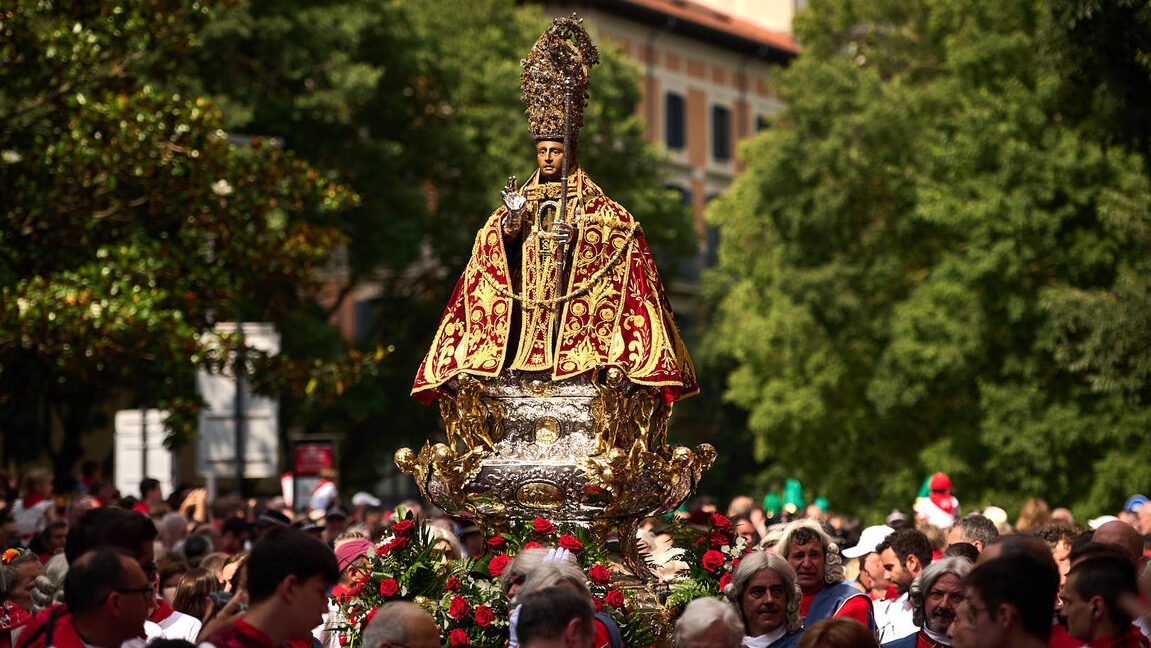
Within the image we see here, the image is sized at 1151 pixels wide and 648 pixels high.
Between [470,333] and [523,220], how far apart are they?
762mm

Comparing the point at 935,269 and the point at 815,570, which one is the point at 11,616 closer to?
the point at 815,570

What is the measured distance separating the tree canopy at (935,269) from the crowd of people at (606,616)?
486 inches

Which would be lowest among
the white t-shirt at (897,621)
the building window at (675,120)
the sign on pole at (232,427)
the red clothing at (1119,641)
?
the white t-shirt at (897,621)

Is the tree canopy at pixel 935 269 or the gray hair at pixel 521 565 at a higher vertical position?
the tree canopy at pixel 935 269

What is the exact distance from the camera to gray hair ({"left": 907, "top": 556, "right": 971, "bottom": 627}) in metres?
8.16

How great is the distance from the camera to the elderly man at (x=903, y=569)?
31.7 ft

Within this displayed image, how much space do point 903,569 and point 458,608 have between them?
7.51 ft

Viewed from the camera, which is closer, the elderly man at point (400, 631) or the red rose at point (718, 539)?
the elderly man at point (400, 631)

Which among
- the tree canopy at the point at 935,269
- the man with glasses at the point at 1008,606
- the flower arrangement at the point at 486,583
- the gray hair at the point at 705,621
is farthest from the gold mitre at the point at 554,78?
the tree canopy at the point at 935,269

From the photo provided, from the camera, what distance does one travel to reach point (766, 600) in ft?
27.0

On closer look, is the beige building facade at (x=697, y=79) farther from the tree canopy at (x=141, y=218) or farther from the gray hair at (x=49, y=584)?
the gray hair at (x=49, y=584)

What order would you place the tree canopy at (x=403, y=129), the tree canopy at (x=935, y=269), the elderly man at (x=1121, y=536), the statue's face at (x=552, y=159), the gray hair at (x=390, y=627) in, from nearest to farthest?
the gray hair at (x=390, y=627) < the elderly man at (x=1121, y=536) < the statue's face at (x=552, y=159) < the tree canopy at (x=935, y=269) < the tree canopy at (x=403, y=129)

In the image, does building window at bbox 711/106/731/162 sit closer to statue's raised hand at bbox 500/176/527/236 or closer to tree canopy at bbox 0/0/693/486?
tree canopy at bbox 0/0/693/486

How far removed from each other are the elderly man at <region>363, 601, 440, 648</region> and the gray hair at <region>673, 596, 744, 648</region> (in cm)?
93
